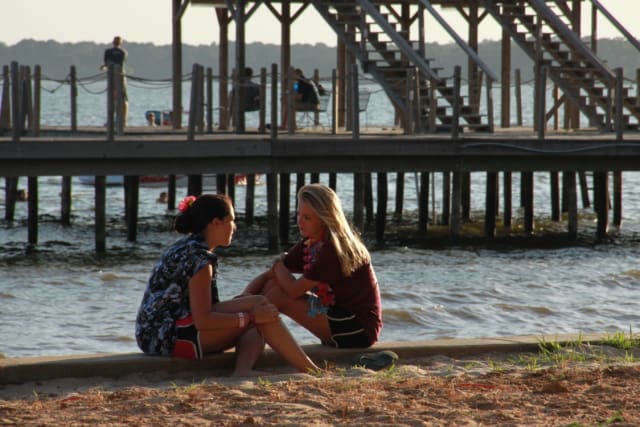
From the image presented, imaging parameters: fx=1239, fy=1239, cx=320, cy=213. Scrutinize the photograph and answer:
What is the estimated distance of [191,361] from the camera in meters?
6.93

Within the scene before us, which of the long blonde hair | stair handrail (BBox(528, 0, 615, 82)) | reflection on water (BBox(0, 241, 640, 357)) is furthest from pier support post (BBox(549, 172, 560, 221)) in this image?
the long blonde hair

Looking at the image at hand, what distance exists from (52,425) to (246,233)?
16.3m

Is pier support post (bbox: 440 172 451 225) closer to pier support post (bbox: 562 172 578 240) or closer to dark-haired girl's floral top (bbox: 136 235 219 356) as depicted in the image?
pier support post (bbox: 562 172 578 240)

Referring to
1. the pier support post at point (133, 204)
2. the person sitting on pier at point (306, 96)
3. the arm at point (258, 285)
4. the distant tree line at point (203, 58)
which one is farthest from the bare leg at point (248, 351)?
the distant tree line at point (203, 58)

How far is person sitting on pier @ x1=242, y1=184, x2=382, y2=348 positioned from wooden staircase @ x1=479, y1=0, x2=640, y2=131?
13.7 m

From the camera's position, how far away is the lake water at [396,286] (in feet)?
38.9

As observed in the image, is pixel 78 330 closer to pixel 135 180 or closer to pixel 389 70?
pixel 135 180

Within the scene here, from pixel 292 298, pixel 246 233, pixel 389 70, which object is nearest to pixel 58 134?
pixel 246 233

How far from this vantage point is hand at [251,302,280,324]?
6914 mm

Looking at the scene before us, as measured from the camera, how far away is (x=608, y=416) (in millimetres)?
5582

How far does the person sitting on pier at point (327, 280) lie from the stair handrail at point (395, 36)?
12383 millimetres

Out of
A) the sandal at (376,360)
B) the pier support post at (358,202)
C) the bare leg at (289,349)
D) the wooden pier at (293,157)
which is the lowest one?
the sandal at (376,360)

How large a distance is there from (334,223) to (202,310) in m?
0.90

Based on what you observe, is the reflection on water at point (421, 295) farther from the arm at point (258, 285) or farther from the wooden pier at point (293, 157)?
the arm at point (258, 285)
